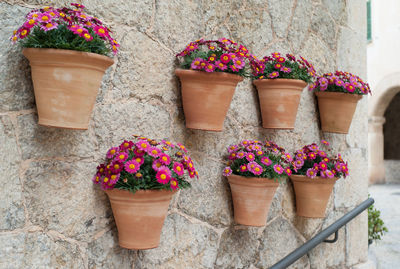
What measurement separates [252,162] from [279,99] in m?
0.41

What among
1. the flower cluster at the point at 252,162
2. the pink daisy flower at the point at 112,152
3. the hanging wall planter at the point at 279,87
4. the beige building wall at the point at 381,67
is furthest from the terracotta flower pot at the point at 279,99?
the beige building wall at the point at 381,67

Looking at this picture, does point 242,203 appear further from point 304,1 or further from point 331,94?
point 304,1

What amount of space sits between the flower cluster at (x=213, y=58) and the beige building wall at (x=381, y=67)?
9465 mm

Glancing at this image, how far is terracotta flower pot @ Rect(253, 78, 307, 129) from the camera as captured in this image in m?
1.92

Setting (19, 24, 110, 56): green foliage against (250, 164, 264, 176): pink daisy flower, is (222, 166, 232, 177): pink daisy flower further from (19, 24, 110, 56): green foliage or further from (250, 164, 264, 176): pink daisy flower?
(19, 24, 110, 56): green foliage

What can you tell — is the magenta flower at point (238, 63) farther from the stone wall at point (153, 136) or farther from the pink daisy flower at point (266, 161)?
the pink daisy flower at point (266, 161)

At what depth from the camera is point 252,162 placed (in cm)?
170

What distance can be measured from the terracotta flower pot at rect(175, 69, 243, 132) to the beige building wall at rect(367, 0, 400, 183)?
31.2 feet

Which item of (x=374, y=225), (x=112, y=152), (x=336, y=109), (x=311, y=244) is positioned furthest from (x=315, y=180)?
(x=374, y=225)

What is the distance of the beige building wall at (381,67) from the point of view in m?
9.84

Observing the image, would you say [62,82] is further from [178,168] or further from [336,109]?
[336,109]

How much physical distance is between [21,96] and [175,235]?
796mm

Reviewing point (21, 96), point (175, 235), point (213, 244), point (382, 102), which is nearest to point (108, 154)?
point (21, 96)

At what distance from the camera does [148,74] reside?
4.99 ft
